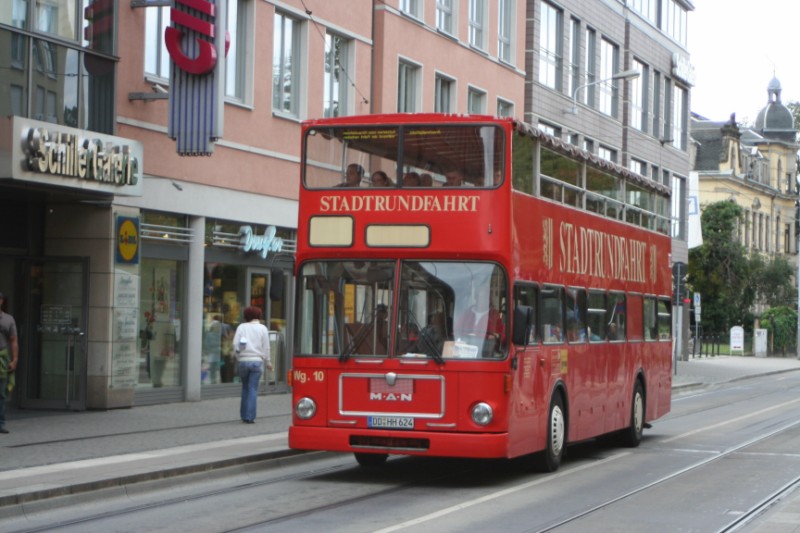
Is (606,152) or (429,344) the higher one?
(606,152)

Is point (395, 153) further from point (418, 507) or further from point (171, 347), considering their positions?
point (171, 347)

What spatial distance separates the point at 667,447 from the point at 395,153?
7.23 m

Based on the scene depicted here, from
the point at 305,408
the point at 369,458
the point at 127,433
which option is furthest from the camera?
the point at 127,433

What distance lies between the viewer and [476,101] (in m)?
36.1

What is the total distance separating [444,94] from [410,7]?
2834 mm

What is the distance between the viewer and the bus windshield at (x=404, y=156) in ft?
46.4

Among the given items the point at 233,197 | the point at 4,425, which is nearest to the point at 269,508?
the point at 4,425

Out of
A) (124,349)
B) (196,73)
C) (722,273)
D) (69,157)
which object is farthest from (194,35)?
(722,273)

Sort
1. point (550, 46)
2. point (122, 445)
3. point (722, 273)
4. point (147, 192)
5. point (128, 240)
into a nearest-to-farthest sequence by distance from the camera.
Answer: point (122, 445) → point (128, 240) → point (147, 192) → point (550, 46) → point (722, 273)

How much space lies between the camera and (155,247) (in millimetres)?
22969

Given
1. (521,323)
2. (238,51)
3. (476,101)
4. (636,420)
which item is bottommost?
(636,420)

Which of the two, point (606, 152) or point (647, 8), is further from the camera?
point (647, 8)

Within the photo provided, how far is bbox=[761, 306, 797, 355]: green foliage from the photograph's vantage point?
2817 inches

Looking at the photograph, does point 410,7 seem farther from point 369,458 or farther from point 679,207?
point 679,207
